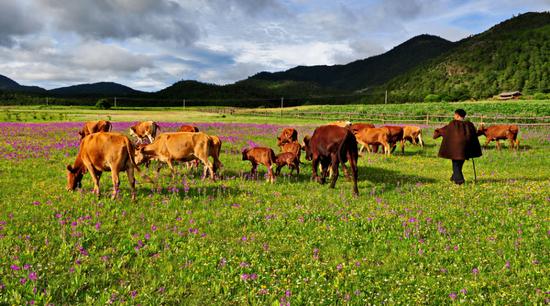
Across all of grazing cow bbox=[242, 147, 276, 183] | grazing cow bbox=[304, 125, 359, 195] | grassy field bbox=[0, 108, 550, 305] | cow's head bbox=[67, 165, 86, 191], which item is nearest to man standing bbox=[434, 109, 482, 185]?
grassy field bbox=[0, 108, 550, 305]

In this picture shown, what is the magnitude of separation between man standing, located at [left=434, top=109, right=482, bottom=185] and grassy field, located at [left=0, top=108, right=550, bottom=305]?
3.11ft

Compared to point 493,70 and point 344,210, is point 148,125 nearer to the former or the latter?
point 344,210

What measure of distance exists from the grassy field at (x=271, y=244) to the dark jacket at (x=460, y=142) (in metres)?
1.26

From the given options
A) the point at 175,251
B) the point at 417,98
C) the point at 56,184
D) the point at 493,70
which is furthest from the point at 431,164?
the point at 493,70

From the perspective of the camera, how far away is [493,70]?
454 feet

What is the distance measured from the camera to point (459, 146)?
1212cm

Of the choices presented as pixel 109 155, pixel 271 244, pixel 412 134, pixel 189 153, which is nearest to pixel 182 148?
pixel 189 153

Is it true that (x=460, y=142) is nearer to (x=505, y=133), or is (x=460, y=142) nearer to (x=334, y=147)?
(x=334, y=147)

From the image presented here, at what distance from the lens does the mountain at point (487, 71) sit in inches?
4796

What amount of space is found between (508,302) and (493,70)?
16094cm

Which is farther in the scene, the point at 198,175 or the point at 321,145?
the point at 198,175

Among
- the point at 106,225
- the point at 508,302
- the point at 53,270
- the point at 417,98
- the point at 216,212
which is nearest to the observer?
the point at 508,302

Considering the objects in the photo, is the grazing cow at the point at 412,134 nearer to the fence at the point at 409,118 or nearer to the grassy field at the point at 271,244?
the grassy field at the point at 271,244

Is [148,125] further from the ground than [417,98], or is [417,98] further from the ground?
[417,98]
